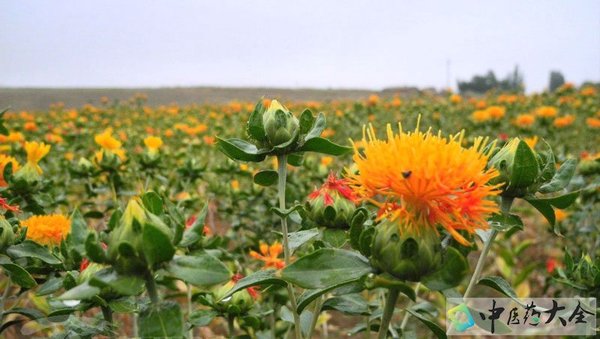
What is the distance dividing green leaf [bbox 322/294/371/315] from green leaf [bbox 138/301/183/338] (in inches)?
19.0

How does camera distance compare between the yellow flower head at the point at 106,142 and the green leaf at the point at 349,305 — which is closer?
the green leaf at the point at 349,305

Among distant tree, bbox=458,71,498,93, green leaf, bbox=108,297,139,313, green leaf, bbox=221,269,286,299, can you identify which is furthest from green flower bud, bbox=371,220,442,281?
distant tree, bbox=458,71,498,93

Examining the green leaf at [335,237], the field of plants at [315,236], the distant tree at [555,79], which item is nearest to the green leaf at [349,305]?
the field of plants at [315,236]

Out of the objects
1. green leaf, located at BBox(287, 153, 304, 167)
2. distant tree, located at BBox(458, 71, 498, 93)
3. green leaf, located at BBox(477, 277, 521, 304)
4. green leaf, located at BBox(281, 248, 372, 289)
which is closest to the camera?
green leaf, located at BBox(281, 248, 372, 289)

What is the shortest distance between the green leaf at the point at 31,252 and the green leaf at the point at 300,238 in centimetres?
58

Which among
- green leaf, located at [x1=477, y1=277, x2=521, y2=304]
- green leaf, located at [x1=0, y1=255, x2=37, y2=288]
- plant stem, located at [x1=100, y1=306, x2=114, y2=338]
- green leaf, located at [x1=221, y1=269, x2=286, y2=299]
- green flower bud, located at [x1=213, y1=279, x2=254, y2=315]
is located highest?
green leaf, located at [x1=221, y1=269, x2=286, y2=299]

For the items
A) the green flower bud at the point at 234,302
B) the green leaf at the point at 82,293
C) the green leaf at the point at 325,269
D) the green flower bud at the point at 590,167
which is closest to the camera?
the green leaf at the point at 82,293

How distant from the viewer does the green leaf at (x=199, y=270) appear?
758mm

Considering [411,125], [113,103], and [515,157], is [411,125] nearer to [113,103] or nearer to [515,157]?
[515,157]

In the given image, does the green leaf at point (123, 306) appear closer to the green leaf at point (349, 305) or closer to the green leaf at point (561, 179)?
the green leaf at point (349, 305)

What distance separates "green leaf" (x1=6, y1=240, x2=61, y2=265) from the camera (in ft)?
3.92

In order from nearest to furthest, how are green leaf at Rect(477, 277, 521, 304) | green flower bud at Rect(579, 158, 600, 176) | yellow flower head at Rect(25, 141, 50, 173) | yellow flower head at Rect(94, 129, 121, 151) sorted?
green leaf at Rect(477, 277, 521, 304)
yellow flower head at Rect(25, 141, 50, 173)
yellow flower head at Rect(94, 129, 121, 151)
green flower bud at Rect(579, 158, 600, 176)

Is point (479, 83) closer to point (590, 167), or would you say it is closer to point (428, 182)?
point (590, 167)

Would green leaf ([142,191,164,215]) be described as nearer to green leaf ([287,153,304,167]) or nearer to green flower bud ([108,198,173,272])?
green flower bud ([108,198,173,272])
